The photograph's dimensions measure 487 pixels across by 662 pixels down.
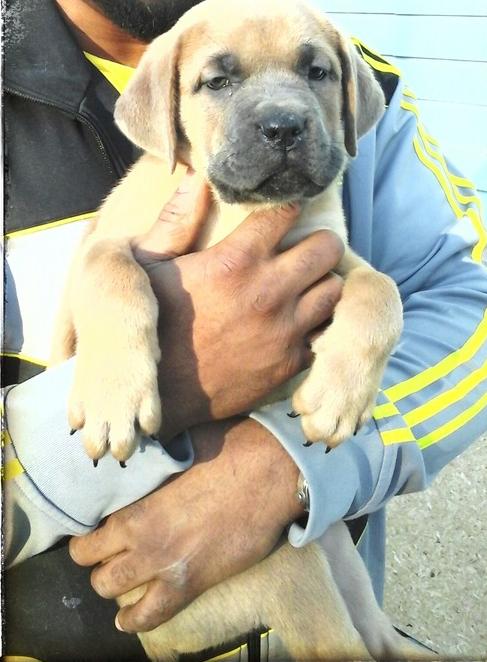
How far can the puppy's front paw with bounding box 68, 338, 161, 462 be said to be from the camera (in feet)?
3.99

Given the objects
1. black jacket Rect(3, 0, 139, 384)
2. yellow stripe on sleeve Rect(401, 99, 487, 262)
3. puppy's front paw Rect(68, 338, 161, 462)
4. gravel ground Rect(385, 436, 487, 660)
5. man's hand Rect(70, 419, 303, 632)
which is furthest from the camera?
yellow stripe on sleeve Rect(401, 99, 487, 262)

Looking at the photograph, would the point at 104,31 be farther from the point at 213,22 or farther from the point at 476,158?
the point at 476,158

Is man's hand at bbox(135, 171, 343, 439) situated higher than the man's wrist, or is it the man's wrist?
man's hand at bbox(135, 171, 343, 439)

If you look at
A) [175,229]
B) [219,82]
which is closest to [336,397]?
[175,229]

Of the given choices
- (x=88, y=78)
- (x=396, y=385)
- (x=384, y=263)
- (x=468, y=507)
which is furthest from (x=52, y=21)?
(x=468, y=507)

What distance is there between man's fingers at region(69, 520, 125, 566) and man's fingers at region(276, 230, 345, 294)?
55 centimetres

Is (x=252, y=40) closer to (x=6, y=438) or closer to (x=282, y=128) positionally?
(x=282, y=128)

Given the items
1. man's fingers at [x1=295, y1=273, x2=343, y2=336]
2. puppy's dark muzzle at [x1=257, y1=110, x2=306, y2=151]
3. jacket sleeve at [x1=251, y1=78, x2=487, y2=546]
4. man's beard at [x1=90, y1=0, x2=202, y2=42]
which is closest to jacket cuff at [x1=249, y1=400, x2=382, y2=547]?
jacket sleeve at [x1=251, y1=78, x2=487, y2=546]

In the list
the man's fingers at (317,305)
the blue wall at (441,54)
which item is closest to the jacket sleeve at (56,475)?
the man's fingers at (317,305)

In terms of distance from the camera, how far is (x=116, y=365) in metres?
1.23

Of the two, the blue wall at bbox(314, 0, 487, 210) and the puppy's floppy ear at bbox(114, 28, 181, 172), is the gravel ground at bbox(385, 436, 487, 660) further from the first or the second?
the puppy's floppy ear at bbox(114, 28, 181, 172)

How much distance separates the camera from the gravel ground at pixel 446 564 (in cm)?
156

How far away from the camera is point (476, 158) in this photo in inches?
71.8

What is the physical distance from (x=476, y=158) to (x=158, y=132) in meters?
0.84
